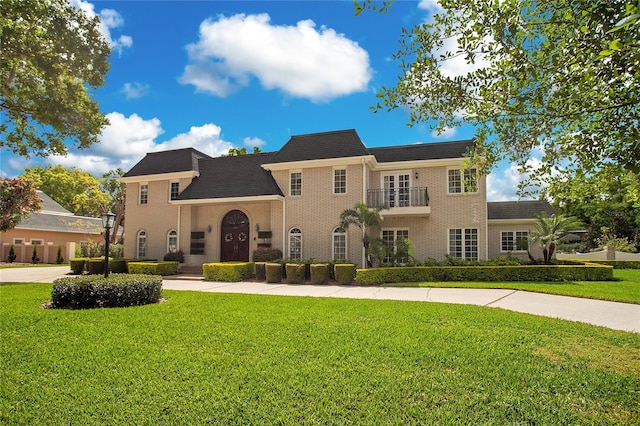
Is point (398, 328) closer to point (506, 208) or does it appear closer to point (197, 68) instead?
point (197, 68)

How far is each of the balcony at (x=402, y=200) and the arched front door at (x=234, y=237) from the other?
7.08 meters

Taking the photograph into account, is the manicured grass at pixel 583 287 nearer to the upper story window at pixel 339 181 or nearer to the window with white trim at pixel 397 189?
the window with white trim at pixel 397 189

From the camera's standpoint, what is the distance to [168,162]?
76.6ft

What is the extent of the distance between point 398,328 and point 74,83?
16.2 m

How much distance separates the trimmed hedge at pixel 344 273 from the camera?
15.9m

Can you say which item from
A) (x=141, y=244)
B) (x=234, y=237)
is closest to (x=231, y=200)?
(x=234, y=237)

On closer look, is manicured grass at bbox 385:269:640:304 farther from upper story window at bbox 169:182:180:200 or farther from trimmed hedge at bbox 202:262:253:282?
upper story window at bbox 169:182:180:200

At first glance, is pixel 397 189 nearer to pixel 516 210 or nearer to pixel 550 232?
pixel 550 232

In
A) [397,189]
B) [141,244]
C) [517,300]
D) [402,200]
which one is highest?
[397,189]

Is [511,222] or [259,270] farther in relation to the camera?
[511,222]

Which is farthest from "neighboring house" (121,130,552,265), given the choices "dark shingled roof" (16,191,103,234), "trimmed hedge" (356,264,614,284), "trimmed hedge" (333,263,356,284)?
"dark shingled roof" (16,191,103,234)

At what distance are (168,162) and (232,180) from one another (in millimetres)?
5064

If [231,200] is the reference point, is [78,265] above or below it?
below

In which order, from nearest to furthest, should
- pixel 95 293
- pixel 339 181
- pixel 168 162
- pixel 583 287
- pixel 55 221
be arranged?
1. pixel 95 293
2. pixel 583 287
3. pixel 339 181
4. pixel 168 162
5. pixel 55 221
